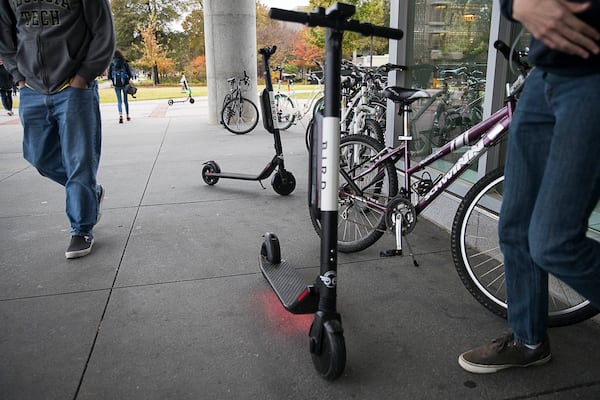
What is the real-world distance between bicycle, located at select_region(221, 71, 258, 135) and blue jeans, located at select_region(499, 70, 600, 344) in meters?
8.05

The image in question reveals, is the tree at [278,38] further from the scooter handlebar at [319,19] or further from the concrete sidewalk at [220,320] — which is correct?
the scooter handlebar at [319,19]

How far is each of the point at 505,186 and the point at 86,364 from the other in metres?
1.96

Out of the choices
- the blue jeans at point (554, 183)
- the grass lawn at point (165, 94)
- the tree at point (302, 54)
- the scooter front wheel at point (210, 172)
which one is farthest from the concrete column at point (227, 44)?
the tree at point (302, 54)

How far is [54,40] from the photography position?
3.24 metres

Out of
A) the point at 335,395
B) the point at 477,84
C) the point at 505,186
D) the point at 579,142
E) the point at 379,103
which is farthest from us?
the point at 379,103

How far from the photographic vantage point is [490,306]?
2.53 metres

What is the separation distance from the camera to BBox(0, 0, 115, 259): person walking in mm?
3234

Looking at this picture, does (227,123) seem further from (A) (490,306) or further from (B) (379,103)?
(A) (490,306)

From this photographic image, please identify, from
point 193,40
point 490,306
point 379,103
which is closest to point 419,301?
point 490,306

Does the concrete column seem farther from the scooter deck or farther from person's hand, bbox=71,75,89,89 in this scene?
the scooter deck

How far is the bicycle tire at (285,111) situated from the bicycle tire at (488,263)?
726cm

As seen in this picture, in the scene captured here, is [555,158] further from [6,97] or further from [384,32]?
[6,97]

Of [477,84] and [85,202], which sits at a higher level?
[477,84]

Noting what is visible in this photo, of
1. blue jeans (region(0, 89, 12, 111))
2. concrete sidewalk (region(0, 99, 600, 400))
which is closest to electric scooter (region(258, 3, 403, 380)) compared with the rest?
concrete sidewalk (region(0, 99, 600, 400))
